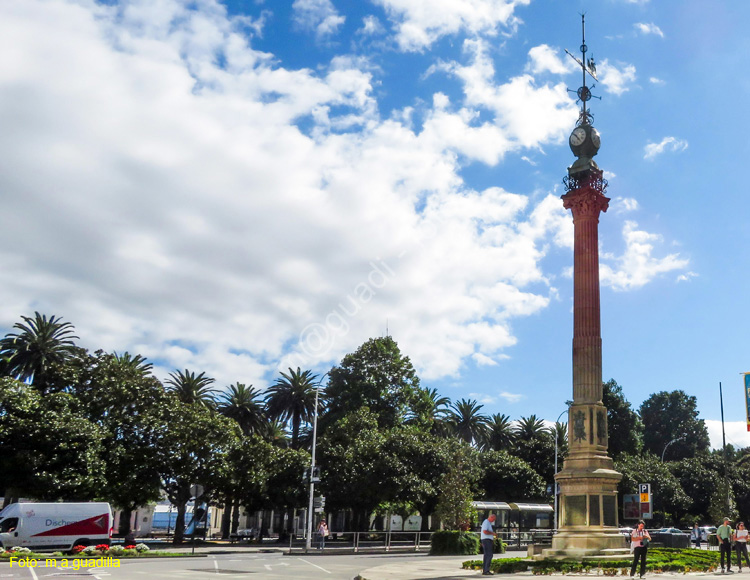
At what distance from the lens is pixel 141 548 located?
105 feet

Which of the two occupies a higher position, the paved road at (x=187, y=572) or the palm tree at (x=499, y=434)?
the palm tree at (x=499, y=434)

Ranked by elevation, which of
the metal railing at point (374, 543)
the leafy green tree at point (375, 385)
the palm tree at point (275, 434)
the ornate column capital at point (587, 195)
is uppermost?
the ornate column capital at point (587, 195)

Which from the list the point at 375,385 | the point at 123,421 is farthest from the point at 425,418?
the point at 123,421

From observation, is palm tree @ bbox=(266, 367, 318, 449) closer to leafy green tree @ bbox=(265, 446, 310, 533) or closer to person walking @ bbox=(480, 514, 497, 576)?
leafy green tree @ bbox=(265, 446, 310, 533)

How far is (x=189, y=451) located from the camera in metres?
44.6

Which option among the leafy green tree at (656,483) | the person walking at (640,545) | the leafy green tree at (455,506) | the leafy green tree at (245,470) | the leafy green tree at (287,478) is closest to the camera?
the person walking at (640,545)

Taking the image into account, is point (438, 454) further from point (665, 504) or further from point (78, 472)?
point (665, 504)

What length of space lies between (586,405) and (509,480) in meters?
43.4

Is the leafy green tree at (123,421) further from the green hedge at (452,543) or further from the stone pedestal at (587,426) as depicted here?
the stone pedestal at (587,426)

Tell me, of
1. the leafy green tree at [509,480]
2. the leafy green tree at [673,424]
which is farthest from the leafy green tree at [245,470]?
the leafy green tree at [673,424]

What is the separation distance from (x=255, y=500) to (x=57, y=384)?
17.6m

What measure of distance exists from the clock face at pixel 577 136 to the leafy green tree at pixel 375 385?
3270 cm

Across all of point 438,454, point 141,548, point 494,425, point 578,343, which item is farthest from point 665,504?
point 141,548

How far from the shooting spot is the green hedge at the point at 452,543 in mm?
37656
